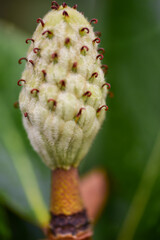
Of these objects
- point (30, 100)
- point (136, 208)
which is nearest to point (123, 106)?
point (136, 208)

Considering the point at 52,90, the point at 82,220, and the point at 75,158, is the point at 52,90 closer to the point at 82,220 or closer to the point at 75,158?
the point at 75,158

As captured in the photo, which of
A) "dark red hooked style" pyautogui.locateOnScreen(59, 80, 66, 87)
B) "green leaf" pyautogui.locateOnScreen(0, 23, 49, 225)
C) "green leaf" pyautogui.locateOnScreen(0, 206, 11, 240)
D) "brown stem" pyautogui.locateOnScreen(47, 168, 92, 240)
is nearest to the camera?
"dark red hooked style" pyautogui.locateOnScreen(59, 80, 66, 87)

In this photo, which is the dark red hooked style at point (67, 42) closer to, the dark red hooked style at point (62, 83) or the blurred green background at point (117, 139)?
the dark red hooked style at point (62, 83)

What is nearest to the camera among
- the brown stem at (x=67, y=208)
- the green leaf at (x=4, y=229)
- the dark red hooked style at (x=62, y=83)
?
the dark red hooked style at (x=62, y=83)

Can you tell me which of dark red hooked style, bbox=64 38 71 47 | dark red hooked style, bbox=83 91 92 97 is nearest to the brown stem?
dark red hooked style, bbox=83 91 92 97

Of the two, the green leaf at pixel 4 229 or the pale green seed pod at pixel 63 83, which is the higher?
the pale green seed pod at pixel 63 83

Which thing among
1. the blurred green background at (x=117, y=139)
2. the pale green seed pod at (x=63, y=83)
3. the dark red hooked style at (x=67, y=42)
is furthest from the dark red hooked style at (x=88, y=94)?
the blurred green background at (x=117, y=139)

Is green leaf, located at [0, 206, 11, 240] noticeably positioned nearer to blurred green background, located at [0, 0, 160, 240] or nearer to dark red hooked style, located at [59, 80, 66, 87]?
blurred green background, located at [0, 0, 160, 240]
